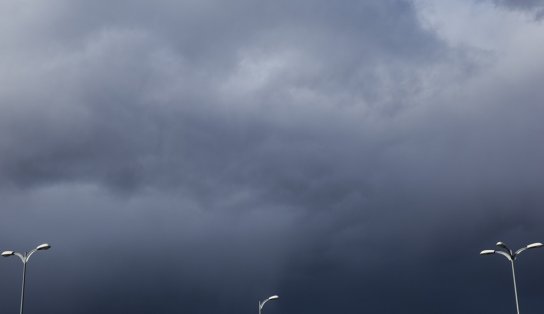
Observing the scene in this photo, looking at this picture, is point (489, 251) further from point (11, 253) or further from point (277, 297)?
→ point (11, 253)

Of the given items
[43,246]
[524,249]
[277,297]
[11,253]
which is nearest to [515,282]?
[524,249]

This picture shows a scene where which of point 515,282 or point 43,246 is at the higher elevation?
point 43,246

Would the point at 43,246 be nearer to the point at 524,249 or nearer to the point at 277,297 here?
the point at 277,297

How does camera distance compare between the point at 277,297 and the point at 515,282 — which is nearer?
the point at 515,282

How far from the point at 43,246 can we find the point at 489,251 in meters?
31.3

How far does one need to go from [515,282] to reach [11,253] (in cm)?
3666

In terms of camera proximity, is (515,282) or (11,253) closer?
(515,282)

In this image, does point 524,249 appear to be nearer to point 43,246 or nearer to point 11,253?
point 43,246

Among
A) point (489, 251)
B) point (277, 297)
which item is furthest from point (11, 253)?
point (489, 251)

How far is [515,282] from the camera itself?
55.1m

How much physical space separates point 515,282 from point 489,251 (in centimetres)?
274

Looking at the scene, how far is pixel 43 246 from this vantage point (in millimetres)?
54625

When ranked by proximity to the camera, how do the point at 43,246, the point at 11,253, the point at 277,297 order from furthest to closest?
the point at 277,297 < the point at 11,253 < the point at 43,246

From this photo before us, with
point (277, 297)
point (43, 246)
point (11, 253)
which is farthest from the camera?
point (277, 297)
